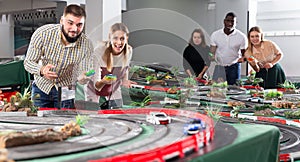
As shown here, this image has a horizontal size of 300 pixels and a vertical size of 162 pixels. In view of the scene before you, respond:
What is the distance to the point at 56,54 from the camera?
10.6 ft

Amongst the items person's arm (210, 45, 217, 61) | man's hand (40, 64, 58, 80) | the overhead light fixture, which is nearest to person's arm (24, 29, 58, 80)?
man's hand (40, 64, 58, 80)

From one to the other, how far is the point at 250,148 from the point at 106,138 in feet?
1.56

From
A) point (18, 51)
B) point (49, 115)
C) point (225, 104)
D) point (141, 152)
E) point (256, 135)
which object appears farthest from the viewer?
point (18, 51)

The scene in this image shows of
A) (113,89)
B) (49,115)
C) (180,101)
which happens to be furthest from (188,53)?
(49,115)

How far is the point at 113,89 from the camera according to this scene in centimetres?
312

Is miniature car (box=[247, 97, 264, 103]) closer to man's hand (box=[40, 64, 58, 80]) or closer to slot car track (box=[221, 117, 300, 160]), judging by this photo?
slot car track (box=[221, 117, 300, 160])

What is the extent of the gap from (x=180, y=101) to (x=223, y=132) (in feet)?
3.61

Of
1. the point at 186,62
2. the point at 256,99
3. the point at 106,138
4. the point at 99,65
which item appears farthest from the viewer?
the point at 186,62

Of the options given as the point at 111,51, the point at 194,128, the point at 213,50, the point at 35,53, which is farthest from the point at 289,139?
the point at 213,50

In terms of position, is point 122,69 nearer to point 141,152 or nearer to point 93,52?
point 93,52

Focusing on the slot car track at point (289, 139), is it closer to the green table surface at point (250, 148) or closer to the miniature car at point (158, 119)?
the green table surface at point (250, 148)

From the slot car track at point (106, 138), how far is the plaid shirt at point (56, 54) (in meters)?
1.25

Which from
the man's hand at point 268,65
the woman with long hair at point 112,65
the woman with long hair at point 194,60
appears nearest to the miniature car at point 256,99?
the woman with long hair at point 194,60

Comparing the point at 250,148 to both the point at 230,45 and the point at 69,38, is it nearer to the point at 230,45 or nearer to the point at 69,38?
the point at 69,38
